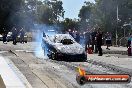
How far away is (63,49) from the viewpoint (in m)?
23.3

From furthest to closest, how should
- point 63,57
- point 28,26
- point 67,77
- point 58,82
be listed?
1. point 28,26
2. point 63,57
3. point 67,77
4. point 58,82

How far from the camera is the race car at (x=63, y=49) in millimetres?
22781

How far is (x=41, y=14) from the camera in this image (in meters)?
121

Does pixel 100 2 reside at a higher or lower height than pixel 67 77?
higher

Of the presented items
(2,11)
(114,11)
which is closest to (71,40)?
(114,11)

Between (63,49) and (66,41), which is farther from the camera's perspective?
(66,41)

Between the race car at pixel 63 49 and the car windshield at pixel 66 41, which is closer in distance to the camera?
the race car at pixel 63 49

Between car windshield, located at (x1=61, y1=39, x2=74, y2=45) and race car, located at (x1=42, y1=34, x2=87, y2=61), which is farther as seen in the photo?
car windshield, located at (x1=61, y1=39, x2=74, y2=45)

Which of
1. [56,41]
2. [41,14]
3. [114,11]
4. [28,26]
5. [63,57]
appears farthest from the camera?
[41,14]

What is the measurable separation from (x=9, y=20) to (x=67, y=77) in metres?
66.2

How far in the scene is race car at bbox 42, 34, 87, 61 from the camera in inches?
897

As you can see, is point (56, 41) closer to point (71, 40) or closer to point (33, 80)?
point (71, 40)

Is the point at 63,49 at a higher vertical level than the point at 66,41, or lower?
lower

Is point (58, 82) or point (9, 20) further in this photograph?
point (9, 20)
